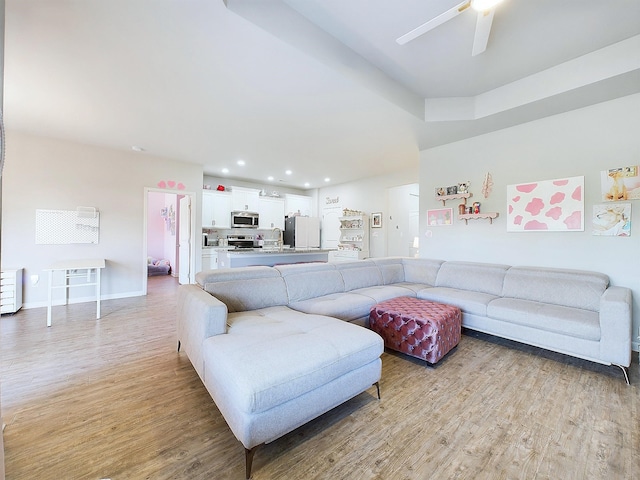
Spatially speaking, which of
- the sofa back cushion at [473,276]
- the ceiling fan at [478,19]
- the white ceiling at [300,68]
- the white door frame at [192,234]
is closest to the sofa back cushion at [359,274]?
the sofa back cushion at [473,276]

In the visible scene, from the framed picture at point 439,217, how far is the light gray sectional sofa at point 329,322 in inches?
30.2

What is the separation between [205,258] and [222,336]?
495 centimetres

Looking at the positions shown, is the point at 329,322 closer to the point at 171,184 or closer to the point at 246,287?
the point at 246,287

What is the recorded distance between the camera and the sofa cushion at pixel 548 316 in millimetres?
2365

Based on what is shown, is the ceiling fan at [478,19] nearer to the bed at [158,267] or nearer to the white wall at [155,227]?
the bed at [158,267]

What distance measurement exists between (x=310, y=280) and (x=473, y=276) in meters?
2.23

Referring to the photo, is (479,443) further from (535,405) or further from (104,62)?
(104,62)

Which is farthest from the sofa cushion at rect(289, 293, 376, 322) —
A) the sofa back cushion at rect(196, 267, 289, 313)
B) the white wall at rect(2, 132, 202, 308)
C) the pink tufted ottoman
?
the white wall at rect(2, 132, 202, 308)

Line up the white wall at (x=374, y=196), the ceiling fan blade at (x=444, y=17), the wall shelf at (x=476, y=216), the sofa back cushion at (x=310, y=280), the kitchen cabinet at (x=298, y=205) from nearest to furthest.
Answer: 1. the ceiling fan blade at (x=444, y=17)
2. the sofa back cushion at (x=310, y=280)
3. the wall shelf at (x=476, y=216)
4. the white wall at (x=374, y=196)
5. the kitchen cabinet at (x=298, y=205)

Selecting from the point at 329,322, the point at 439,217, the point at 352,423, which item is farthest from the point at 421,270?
the point at 352,423

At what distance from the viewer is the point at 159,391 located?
2014 mm

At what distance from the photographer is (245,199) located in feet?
23.2

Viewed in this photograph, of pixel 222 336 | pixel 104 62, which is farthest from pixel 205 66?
pixel 222 336

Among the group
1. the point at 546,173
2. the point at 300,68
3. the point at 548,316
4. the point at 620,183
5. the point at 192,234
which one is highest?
the point at 300,68
